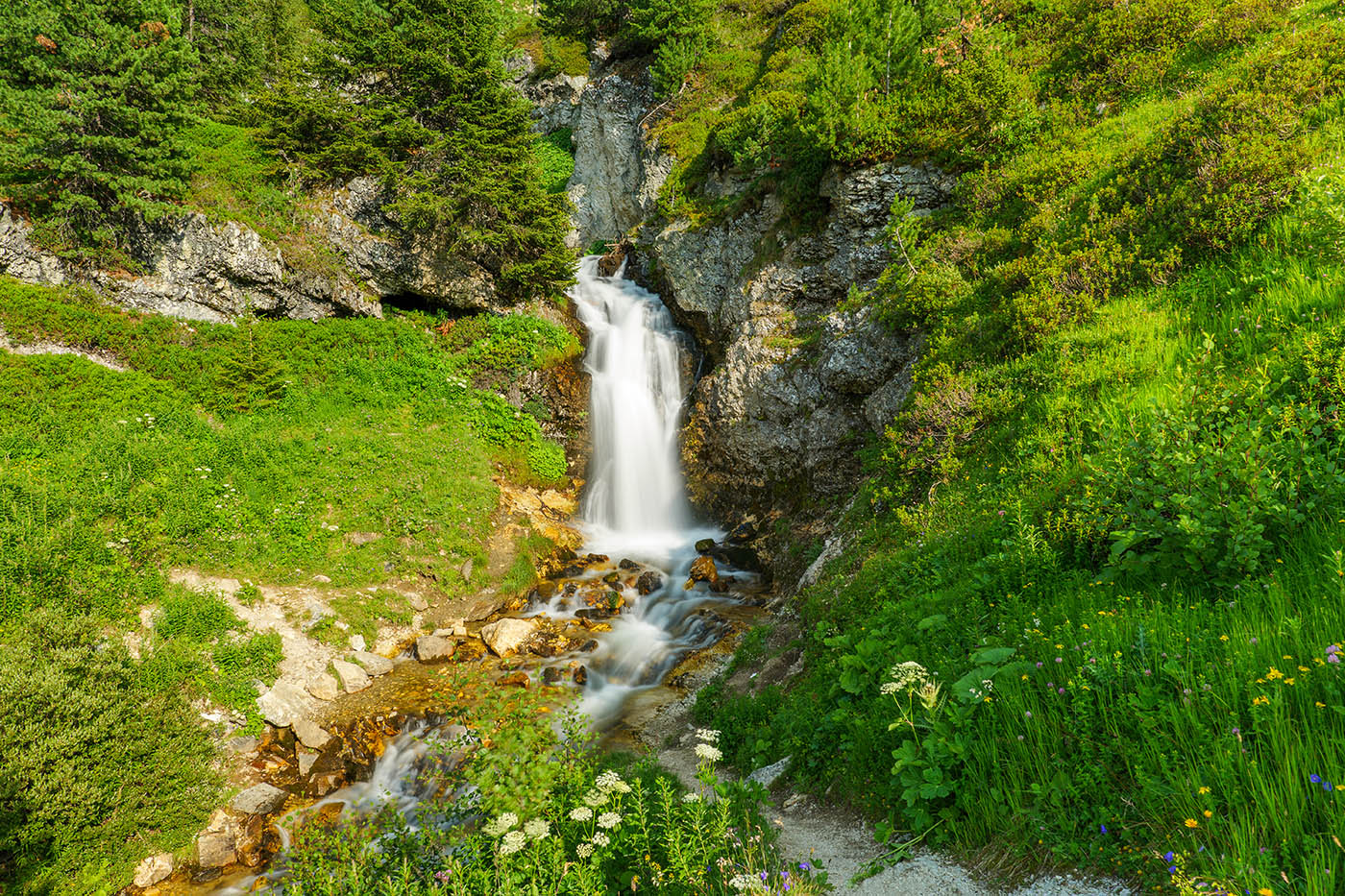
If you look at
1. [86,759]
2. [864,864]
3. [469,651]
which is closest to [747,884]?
[864,864]

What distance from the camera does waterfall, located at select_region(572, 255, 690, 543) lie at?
18.4 meters

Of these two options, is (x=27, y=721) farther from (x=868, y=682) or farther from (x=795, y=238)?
(x=795, y=238)

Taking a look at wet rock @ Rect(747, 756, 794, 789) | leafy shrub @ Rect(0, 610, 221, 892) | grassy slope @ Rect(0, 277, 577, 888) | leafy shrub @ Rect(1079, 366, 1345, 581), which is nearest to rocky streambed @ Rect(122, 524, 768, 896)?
leafy shrub @ Rect(0, 610, 221, 892)

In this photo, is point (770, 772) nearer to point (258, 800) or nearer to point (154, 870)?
point (258, 800)

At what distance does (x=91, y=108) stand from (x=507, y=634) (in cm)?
1979

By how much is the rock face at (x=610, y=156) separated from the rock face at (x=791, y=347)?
10469 mm

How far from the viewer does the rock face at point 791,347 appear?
13.5m

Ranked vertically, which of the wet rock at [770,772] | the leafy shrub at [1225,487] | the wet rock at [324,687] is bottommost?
the wet rock at [324,687]

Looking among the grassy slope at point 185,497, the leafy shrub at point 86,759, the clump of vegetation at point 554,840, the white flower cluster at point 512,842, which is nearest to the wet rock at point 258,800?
the leafy shrub at point 86,759

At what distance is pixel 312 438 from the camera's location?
15555 mm

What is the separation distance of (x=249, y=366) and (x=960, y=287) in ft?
62.3

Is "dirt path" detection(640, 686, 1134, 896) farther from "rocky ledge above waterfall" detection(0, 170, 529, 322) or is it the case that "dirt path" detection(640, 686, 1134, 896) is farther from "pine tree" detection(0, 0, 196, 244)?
"pine tree" detection(0, 0, 196, 244)

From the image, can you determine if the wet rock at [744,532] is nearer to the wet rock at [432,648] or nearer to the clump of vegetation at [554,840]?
the wet rock at [432,648]

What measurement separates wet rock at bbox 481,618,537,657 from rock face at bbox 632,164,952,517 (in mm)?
7187
